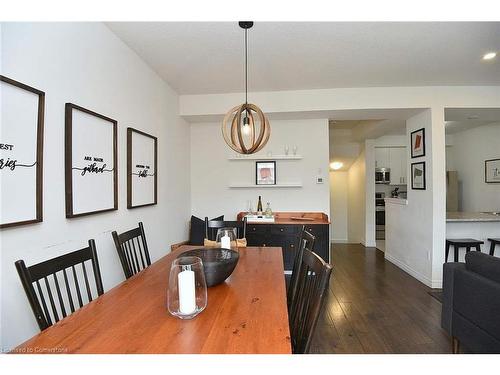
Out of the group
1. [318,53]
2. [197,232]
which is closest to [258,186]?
[197,232]

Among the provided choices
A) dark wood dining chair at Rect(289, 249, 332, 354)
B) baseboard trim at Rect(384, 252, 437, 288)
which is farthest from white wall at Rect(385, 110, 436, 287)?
dark wood dining chair at Rect(289, 249, 332, 354)

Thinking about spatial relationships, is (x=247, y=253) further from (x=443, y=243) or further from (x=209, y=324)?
(x=443, y=243)

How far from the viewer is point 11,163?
1.35 m

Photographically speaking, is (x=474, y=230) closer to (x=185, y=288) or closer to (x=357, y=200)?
(x=357, y=200)

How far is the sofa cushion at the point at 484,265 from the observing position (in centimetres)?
171

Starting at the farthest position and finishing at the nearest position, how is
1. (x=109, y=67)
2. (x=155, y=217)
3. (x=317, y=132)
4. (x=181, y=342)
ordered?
1. (x=317, y=132)
2. (x=155, y=217)
3. (x=109, y=67)
4. (x=181, y=342)

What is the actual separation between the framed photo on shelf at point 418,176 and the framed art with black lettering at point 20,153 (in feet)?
13.6

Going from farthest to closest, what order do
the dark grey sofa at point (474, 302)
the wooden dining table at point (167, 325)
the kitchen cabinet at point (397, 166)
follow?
the kitchen cabinet at point (397, 166)
the dark grey sofa at point (474, 302)
the wooden dining table at point (167, 325)

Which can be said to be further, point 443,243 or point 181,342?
point 443,243

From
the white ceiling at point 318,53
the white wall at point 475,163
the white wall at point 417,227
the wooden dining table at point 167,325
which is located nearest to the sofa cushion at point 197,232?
the white ceiling at point 318,53

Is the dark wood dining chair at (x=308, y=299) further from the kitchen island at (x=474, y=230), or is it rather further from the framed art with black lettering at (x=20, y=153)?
the kitchen island at (x=474, y=230)

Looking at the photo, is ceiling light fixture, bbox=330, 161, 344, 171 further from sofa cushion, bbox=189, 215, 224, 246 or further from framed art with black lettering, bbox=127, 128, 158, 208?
framed art with black lettering, bbox=127, 128, 158, 208
